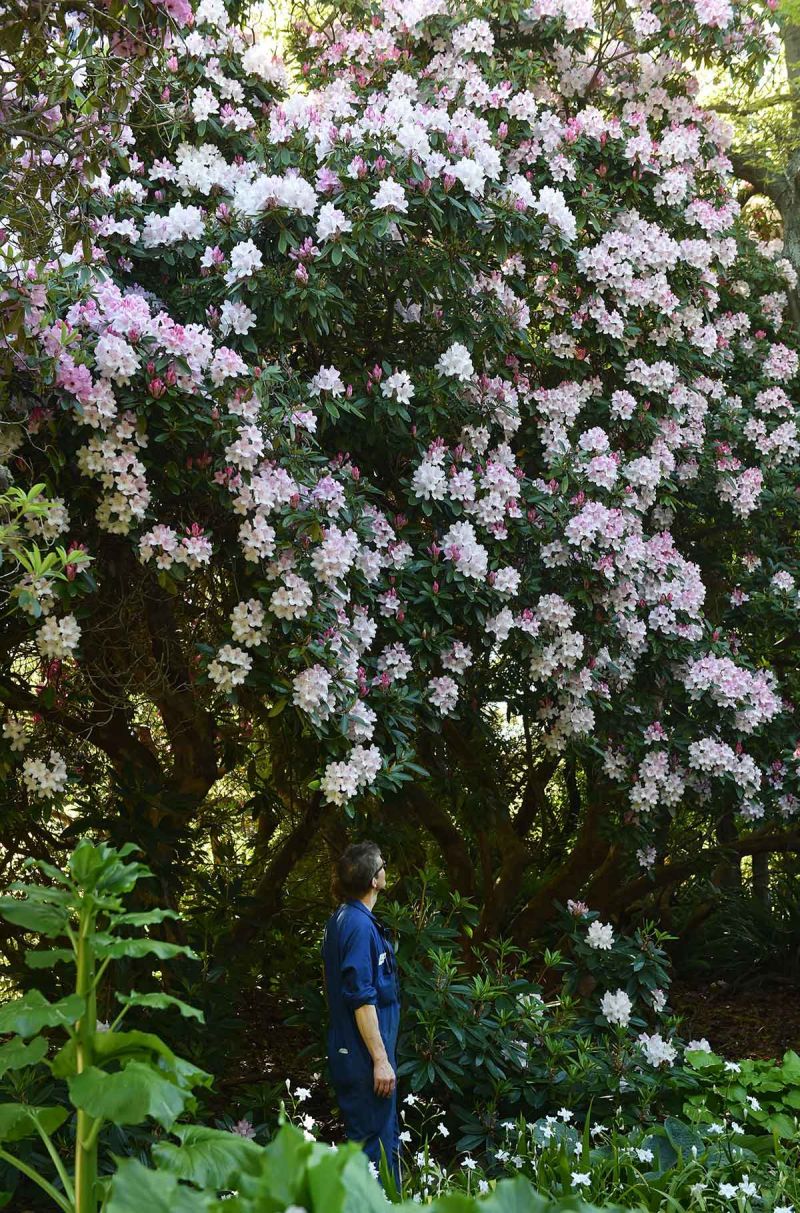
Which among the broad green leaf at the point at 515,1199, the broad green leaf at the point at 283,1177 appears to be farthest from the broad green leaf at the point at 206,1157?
the broad green leaf at the point at 515,1199

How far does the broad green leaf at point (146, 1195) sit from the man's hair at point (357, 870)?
257cm

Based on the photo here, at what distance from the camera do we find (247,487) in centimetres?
393

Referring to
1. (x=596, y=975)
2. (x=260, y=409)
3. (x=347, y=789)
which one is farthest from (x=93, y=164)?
(x=596, y=975)

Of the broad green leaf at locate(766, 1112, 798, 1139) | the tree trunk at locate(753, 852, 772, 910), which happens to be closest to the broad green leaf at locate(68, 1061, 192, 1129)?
the broad green leaf at locate(766, 1112, 798, 1139)

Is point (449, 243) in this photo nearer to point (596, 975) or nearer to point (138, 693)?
point (138, 693)

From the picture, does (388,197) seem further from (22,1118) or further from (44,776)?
(22,1118)

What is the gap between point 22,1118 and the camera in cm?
197

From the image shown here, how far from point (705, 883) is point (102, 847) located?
4.77 m

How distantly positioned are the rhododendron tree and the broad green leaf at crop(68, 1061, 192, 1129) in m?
2.24

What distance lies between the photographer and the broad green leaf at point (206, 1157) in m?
1.71

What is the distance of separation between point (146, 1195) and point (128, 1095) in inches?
15.1

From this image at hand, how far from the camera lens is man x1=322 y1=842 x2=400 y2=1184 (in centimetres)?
374

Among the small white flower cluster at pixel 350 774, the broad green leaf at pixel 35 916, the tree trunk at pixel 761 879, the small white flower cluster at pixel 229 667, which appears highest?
the tree trunk at pixel 761 879

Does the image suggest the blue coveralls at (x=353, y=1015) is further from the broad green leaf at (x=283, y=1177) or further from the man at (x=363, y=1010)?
the broad green leaf at (x=283, y=1177)
